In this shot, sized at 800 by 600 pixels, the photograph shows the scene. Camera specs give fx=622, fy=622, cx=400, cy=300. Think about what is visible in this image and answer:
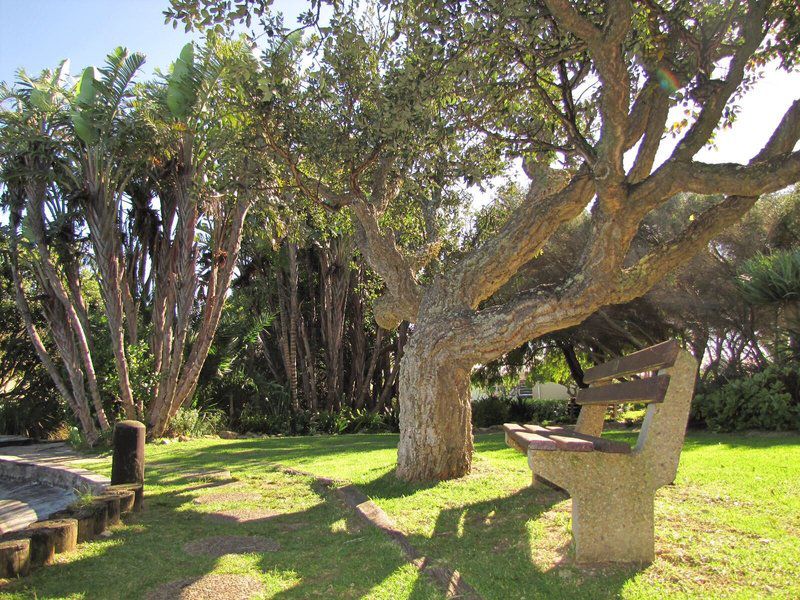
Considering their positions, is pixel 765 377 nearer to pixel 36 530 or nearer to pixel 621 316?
pixel 621 316

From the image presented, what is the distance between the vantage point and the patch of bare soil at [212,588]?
3588 mm

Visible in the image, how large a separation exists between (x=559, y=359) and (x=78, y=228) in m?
16.9

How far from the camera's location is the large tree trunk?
6496 mm

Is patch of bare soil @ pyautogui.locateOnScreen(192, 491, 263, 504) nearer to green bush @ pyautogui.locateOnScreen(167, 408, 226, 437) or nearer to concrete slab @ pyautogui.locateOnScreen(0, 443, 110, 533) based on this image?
concrete slab @ pyautogui.locateOnScreen(0, 443, 110, 533)

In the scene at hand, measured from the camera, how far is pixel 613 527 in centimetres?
376

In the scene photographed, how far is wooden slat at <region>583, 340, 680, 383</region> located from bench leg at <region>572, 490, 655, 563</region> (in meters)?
0.82

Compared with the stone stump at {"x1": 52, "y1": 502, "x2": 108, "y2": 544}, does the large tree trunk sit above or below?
above

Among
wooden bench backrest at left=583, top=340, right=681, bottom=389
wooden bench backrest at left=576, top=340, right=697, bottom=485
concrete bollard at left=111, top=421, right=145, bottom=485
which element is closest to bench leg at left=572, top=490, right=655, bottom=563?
wooden bench backrest at left=576, top=340, right=697, bottom=485

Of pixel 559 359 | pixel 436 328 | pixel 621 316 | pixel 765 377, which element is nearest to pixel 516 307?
pixel 436 328

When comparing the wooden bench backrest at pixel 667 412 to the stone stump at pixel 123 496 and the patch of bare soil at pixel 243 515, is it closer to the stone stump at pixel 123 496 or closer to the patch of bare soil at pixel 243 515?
the patch of bare soil at pixel 243 515

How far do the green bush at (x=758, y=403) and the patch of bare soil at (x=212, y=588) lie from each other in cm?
1033

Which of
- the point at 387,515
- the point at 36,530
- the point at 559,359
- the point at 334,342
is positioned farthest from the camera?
the point at 559,359

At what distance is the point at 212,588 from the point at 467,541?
1.77 meters

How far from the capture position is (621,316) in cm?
1719
